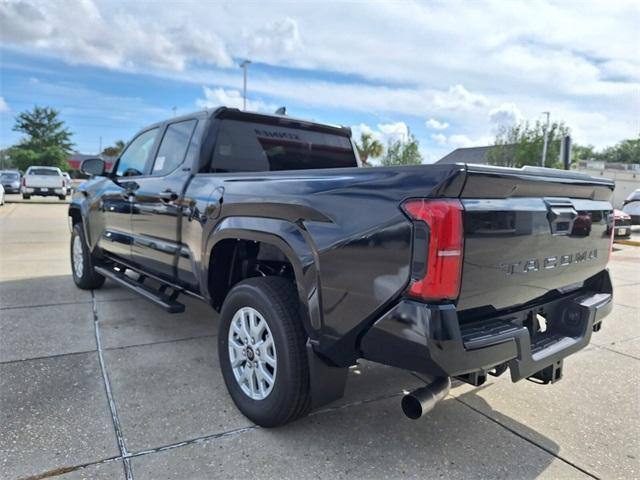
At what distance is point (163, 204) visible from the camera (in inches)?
151

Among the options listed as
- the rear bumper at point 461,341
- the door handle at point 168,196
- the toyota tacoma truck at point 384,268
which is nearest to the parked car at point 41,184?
the door handle at point 168,196

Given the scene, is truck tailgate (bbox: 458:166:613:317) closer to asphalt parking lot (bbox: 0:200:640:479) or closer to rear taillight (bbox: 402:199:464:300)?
rear taillight (bbox: 402:199:464:300)

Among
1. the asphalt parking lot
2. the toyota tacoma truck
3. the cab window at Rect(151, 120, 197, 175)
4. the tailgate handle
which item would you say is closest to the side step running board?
the toyota tacoma truck

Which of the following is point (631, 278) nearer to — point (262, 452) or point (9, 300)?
point (262, 452)

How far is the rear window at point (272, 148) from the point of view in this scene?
12.4 ft

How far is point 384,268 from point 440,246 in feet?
0.86

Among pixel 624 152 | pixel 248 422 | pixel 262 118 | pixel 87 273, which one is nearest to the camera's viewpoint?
pixel 248 422

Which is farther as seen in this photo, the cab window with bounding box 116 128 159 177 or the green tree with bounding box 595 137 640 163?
the green tree with bounding box 595 137 640 163

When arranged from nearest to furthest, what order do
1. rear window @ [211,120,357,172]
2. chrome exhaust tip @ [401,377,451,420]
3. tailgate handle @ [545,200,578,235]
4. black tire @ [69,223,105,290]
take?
chrome exhaust tip @ [401,377,451,420], tailgate handle @ [545,200,578,235], rear window @ [211,120,357,172], black tire @ [69,223,105,290]

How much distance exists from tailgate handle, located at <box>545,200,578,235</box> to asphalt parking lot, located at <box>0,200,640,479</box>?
3.94 feet

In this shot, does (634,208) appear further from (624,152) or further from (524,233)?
(624,152)

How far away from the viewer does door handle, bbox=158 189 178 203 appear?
367cm

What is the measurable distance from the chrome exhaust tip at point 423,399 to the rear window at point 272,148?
2.26 meters

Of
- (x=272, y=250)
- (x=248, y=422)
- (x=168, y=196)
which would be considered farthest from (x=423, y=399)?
(x=168, y=196)
